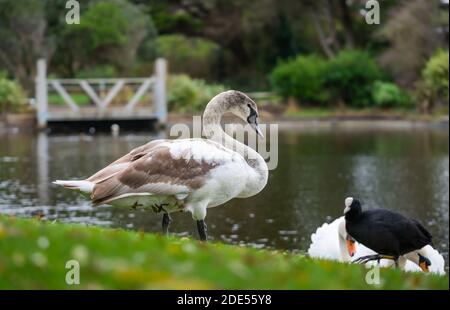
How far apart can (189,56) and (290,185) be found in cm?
4979

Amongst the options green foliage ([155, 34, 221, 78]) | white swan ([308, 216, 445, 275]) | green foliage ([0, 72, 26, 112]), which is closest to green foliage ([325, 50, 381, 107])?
green foliage ([155, 34, 221, 78])

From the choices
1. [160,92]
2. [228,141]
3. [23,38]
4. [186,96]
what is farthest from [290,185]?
[23,38]

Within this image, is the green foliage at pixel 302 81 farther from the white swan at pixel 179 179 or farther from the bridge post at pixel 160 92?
the white swan at pixel 179 179

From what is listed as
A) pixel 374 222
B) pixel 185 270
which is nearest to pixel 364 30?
pixel 374 222

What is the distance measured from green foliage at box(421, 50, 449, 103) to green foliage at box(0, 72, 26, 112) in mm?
27240

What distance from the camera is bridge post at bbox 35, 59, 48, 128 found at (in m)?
59.6

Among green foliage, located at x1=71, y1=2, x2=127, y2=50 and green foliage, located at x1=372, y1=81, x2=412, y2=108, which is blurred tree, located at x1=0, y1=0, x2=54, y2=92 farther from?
green foliage, located at x1=372, y1=81, x2=412, y2=108

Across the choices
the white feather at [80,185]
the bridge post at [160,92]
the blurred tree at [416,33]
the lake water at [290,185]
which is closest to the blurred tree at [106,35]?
the bridge post at [160,92]

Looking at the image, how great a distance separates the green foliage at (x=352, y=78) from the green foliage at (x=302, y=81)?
753mm

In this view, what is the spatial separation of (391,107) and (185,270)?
60.0m

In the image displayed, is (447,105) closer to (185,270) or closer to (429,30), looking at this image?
(429,30)

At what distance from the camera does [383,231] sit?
36.7 feet

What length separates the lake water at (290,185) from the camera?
80.1 ft

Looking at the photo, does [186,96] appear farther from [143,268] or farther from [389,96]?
[143,268]
